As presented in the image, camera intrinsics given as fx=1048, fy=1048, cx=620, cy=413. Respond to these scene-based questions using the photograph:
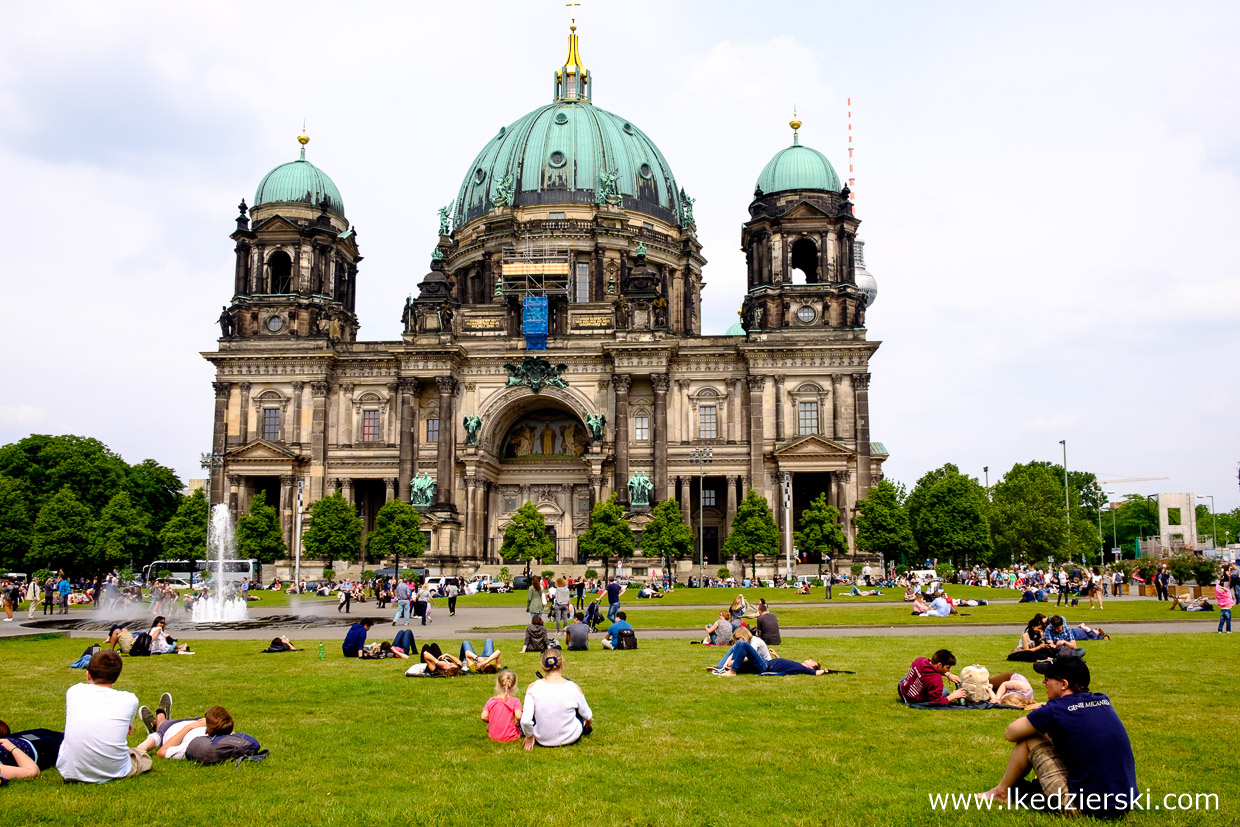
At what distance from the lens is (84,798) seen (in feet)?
33.8

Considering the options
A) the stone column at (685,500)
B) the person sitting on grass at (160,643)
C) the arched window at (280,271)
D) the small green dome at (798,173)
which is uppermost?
the small green dome at (798,173)

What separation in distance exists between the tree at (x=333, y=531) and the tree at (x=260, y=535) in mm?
2227

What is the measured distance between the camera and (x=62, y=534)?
71.4 m

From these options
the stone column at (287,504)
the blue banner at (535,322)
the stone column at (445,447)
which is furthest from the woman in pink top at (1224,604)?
the stone column at (287,504)

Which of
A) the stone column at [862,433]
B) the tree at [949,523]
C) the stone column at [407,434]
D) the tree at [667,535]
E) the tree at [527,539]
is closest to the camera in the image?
the tree at [667,535]

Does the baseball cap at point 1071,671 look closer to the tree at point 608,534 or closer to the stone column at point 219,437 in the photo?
the tree at point 608,534

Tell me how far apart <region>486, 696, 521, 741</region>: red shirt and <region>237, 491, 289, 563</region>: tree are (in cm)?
6137

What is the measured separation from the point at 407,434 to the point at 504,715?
63.4 metres

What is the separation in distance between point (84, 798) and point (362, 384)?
69227mm

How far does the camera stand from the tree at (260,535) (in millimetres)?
70312

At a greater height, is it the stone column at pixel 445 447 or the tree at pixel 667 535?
the stone column at pixel 445 447

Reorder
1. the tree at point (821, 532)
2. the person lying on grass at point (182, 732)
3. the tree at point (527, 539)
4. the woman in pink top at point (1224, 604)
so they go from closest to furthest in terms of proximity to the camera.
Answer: the person lying on grass at point (182, 732) → the woman in pink top at point (1224, 604) → the tree at point (821, 532) → the tree at point (527, 539)

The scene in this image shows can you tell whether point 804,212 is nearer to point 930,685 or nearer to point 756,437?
point 756,437

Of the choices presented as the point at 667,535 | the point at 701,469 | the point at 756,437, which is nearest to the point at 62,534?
the point at 667,535
